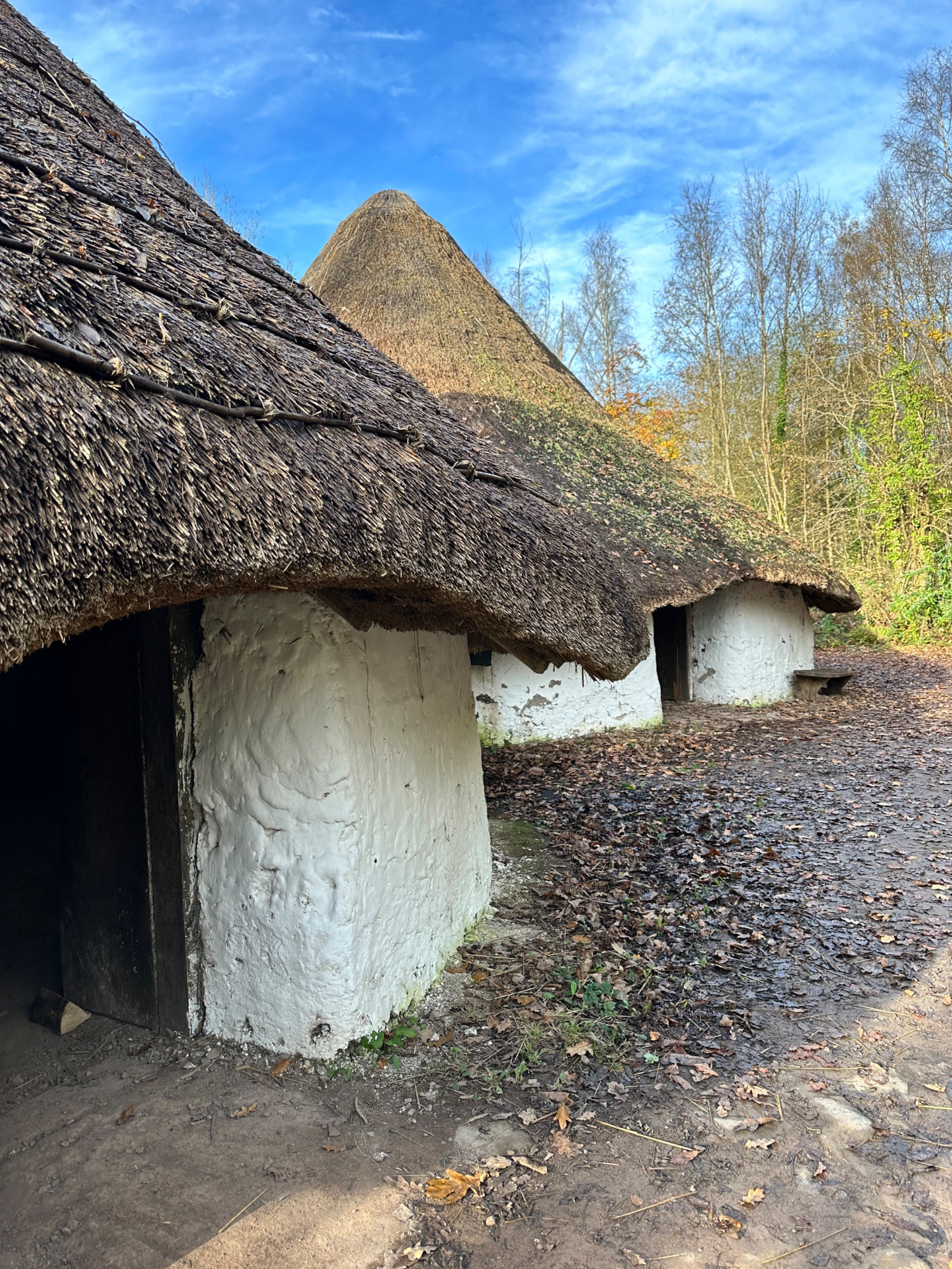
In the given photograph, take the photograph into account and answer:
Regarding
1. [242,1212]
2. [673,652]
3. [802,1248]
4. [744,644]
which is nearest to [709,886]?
[802,1248]

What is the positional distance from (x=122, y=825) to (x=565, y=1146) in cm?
206

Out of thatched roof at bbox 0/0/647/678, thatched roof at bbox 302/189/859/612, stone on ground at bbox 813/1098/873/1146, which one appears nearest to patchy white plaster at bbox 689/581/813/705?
thatched roof at bbox 302/189/859/612

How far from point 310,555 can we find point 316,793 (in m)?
1.03

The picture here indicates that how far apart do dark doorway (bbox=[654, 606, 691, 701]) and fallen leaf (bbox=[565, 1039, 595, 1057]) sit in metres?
8.54

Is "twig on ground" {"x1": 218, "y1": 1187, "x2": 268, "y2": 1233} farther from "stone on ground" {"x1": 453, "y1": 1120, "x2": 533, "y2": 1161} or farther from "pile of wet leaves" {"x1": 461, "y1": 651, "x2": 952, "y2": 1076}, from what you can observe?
"pile of wet leaves" {"x1": 461, "y1": 651, "x2": 952, "y2": 1076}

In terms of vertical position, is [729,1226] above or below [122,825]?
below

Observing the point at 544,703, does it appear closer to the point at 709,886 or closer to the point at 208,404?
the point at 709,886

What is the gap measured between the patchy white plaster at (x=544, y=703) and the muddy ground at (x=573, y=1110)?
3904 mm

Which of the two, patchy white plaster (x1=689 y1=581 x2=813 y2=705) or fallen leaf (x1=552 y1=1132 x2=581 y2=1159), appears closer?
fallen leaf (x1=552 y1=1132 x2=581 y2=1159)

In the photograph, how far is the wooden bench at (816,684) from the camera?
11.3m

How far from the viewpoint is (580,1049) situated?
315 cm

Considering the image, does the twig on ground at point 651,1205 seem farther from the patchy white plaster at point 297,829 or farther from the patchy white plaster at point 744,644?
the patchy white plaster at point 744,644

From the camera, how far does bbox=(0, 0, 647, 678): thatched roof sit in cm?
190

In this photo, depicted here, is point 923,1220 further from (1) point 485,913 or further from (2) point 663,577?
(2) point 663,577
